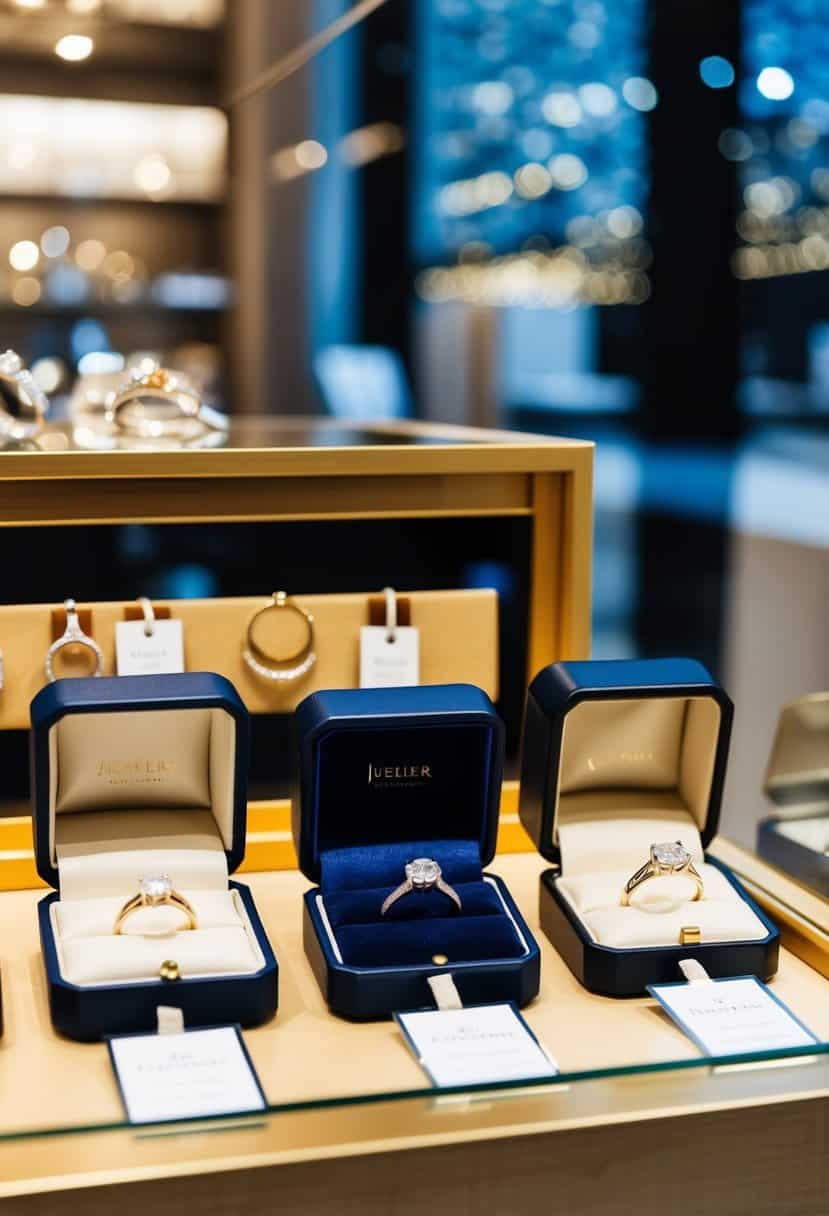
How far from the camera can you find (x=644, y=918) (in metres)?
1.09

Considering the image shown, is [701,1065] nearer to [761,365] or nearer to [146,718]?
[146,718]

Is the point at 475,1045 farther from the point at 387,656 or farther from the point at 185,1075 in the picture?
the point at 387,656

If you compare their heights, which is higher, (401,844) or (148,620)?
(148,620)

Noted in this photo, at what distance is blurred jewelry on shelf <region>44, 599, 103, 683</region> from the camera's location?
50.6 inches

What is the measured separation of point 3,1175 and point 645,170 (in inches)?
177

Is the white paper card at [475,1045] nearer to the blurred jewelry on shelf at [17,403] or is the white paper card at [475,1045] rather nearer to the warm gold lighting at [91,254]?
the blurred jewelry on shelf at [17,403]

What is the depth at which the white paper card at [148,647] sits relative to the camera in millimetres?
1309

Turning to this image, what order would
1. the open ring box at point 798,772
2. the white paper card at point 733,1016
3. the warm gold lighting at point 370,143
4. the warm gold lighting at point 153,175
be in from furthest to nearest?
1. the warm gold lighting at point 370,143
2. the warm gold lighting at point 153,175
3. the open ring box at point 798,772
4. the white paper card at point 733,1016

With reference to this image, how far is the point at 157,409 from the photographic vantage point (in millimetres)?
1422

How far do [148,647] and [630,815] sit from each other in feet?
1.59

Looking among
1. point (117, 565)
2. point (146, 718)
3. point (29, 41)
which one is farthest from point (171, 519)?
point (29, 41)

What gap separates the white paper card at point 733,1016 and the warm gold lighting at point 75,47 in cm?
318

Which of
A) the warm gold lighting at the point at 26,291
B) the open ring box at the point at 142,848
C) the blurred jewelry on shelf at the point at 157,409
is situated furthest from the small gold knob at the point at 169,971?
the warm gold lighting at the point at 26,291

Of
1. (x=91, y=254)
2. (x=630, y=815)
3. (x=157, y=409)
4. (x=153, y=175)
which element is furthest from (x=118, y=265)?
(x=630, y=815)
